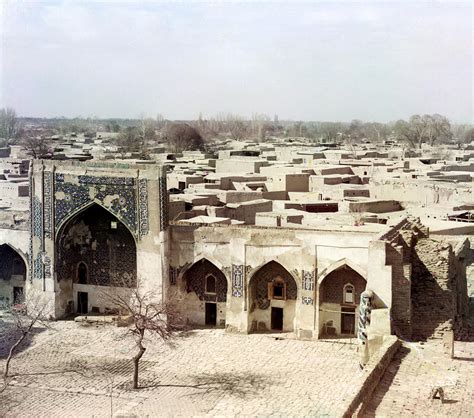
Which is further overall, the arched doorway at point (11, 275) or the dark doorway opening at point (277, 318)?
the arched doorway at point (11, 275)

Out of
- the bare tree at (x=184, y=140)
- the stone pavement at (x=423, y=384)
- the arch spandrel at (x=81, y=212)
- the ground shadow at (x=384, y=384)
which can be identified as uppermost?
the bare tree at (x=184, y=140)

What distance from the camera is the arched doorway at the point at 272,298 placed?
20.4 m

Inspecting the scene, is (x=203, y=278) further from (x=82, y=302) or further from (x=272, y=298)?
(x=82, y=302)

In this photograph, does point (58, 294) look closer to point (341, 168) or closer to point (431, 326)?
point (431, 326)

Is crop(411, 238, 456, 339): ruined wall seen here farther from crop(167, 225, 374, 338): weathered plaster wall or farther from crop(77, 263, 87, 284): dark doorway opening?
crop(77, 263, 87, 284): dark doorway opening

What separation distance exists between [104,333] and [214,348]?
3312mm

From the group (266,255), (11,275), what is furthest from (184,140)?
(266,255)

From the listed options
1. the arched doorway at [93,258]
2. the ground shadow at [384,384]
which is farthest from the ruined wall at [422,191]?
the ground shadow at [384,384]

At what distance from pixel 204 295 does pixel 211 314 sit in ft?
1.86

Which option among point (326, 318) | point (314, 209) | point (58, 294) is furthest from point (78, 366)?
point (314, 209)

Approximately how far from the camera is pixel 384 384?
11.4 metres

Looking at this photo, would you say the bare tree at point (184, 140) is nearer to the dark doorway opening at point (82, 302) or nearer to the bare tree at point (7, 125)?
the bare tree at point (7, 125)

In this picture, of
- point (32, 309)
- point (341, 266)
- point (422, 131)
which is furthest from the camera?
point (422, 131)

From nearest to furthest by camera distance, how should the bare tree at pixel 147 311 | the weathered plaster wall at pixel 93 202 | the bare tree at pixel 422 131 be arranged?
1. the bare tree at pixel 147 311
2. the weathered plaster wall at pixel 93 202
3. the bare tree at pixel 422 131
